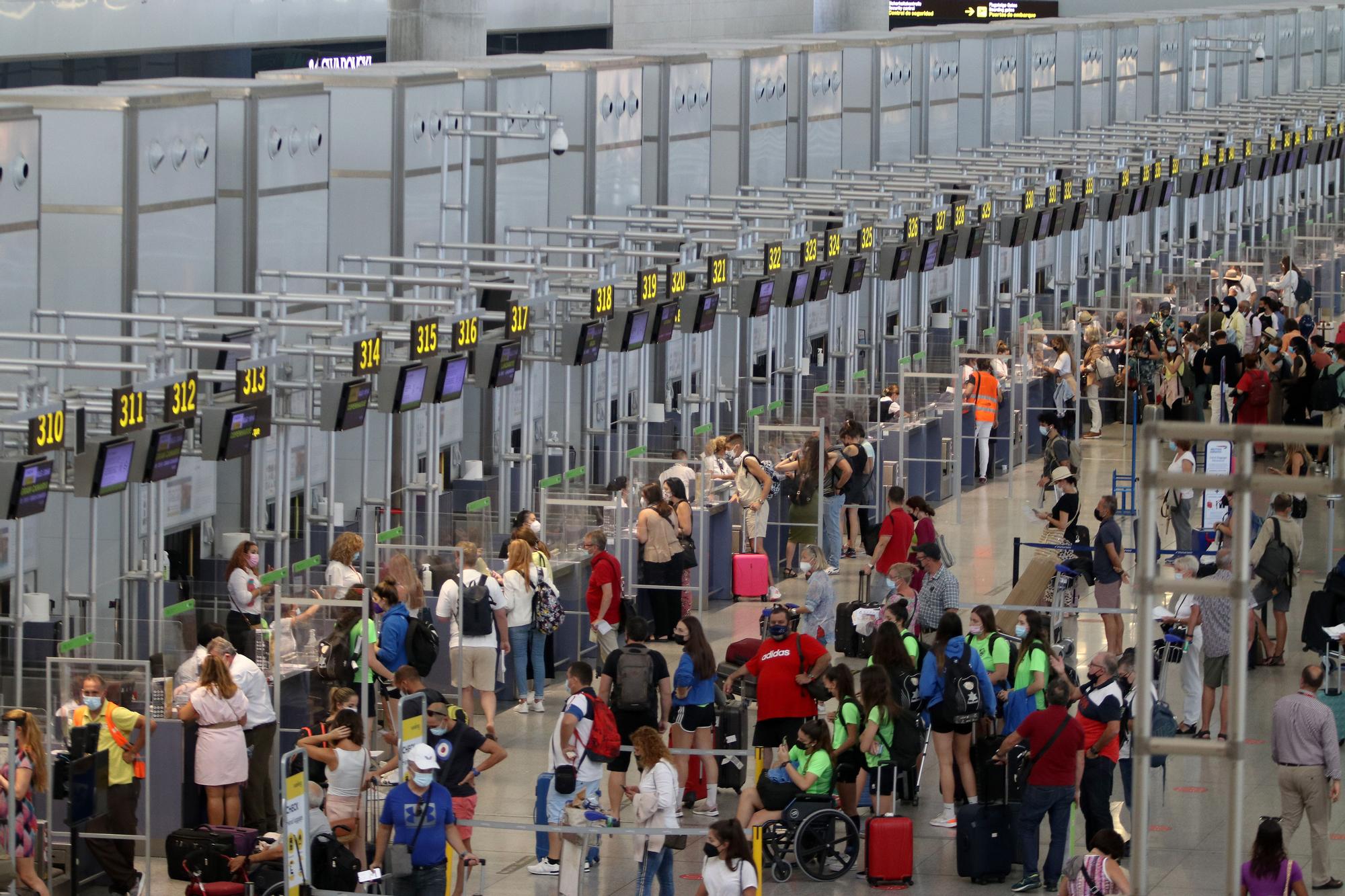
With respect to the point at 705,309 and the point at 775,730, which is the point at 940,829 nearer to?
the point at 775,730

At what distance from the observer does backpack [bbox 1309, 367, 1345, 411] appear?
2522 cm

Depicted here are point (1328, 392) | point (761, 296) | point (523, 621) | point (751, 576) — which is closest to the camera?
point (523, 621)

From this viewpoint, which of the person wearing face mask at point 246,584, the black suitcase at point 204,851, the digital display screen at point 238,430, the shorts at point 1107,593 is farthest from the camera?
the shorts at point 1107,593

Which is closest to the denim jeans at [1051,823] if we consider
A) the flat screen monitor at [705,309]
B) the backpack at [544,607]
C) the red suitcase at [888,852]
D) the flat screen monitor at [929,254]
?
the red suitcase at [888,852]

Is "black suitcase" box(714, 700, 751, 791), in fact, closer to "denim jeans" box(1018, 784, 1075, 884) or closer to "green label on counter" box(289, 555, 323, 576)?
"denim jeans" box(1018, 784, 1075, 884)

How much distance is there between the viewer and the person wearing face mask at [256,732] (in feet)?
44.0

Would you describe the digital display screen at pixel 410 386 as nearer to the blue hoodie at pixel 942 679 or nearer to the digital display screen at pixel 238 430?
the digital display screen at pixel 238 430

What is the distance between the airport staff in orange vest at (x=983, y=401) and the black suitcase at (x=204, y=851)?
13.7 metres

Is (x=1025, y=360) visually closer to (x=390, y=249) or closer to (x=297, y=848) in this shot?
(x=390, y=249)

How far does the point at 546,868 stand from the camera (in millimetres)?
12914

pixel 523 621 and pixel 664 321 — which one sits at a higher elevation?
pixel 664 321

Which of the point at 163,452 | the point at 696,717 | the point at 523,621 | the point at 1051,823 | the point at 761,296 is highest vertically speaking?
the point at 761,296

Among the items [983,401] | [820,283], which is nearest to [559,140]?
[820,283]

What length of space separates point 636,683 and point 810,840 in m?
1.59
